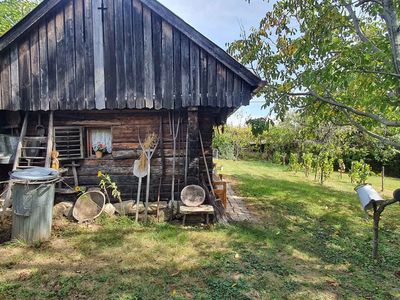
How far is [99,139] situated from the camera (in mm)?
7664

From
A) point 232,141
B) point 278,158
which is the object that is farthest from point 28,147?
point 232,141

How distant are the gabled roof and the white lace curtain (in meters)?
2.81

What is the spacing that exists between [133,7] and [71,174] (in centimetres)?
458

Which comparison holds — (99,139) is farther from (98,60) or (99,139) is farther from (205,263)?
(205,263)

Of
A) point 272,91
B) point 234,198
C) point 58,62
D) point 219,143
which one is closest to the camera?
point 58,62

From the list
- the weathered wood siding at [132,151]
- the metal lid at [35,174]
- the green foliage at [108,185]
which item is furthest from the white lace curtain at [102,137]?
the metal lid at [35,174]

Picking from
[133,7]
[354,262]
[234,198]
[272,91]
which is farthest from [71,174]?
[354,262]

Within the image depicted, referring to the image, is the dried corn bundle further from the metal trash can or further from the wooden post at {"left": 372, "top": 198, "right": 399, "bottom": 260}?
the wooden post at {"left": 372, "top": 198, "right": 399, "bottom": 260}

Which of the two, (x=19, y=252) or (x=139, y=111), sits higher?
(x=139, y=111)

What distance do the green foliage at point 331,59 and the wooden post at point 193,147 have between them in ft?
6.62

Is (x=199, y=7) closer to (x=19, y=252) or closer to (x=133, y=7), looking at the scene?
(x=133, y=7)

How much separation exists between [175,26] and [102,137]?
3.52m

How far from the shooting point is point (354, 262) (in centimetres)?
531

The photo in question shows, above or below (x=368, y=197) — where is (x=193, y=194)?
below
